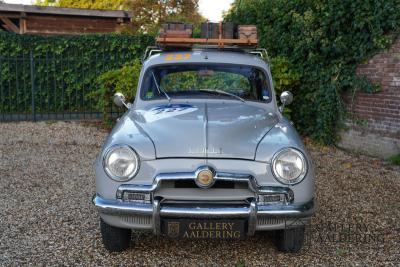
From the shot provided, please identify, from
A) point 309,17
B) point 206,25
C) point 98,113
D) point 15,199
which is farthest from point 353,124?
point 98,113

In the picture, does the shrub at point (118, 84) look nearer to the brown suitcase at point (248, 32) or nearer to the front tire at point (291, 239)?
the brown suitcase at point (248, 32)

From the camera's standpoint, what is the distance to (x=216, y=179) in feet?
10.8

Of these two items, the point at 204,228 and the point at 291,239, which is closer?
the point at 204,228

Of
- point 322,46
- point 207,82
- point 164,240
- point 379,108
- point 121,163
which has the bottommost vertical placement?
point 164,240

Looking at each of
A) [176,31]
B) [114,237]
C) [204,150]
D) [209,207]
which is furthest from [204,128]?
[176,31]

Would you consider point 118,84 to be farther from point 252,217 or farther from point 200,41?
point 252,217

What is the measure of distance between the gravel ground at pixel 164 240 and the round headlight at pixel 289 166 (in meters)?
0.76

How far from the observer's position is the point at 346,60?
322 inches

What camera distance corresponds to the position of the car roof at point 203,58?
4838 mm

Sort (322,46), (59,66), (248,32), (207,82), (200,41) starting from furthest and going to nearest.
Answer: (59,66) → (322,46) → (248,32) → (200,41) → (207,82)

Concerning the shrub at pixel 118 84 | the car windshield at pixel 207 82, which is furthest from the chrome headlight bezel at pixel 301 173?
the shrub at pixel 118 84

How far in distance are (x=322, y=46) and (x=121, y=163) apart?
19.6 ft

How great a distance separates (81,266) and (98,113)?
29.4 ft

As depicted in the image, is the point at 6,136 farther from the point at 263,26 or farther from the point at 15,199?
the point at 263,26
